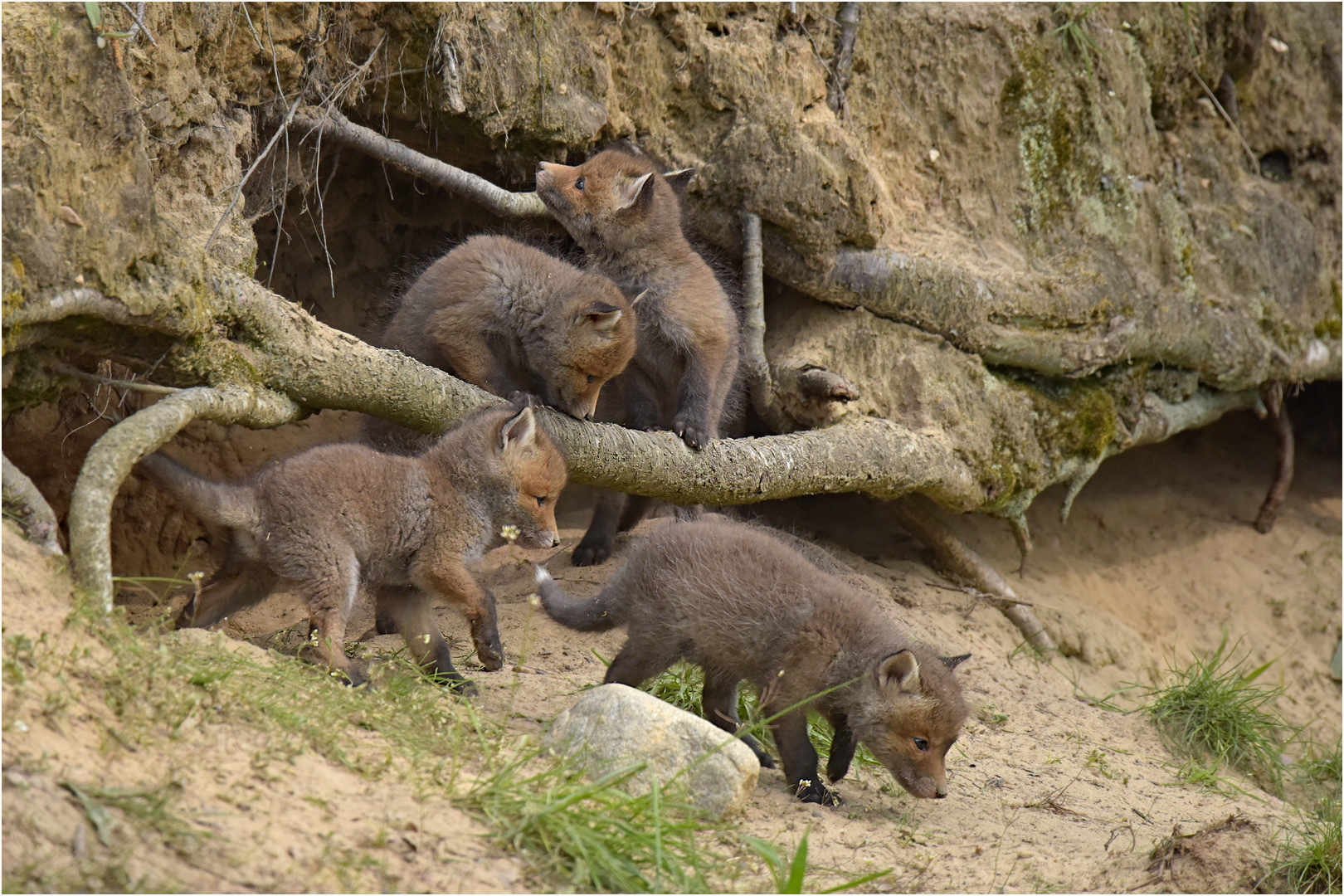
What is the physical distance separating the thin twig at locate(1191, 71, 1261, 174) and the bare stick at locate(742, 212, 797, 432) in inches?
157

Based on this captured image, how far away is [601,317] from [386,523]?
65.6 inches

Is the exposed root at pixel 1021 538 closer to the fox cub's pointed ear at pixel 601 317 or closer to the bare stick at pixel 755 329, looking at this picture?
the bare stick at pixel 755 329

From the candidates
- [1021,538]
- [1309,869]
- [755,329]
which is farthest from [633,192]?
[1309,869]

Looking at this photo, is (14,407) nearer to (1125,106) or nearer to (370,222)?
(370,222)

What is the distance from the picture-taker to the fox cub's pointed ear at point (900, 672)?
4.25m

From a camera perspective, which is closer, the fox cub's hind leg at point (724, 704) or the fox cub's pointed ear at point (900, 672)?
the fox cub's pointed ear at point (900, 672)

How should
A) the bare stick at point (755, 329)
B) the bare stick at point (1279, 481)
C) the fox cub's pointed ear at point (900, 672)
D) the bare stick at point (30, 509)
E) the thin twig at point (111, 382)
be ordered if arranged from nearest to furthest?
the bare stick at point (30, 509) < the thin twig at point (111, 382) < the fox cub's pointed ear at point (900, 672) < the bare stick at point (755, 329) < the bare stick at point (1279, 481)

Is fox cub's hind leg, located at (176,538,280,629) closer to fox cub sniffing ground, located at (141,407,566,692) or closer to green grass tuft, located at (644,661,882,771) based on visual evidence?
fox cub sniffing ground, located at (141,407,566,692)

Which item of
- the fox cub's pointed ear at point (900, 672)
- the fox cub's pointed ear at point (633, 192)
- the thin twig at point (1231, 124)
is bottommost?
the fox cub's pointed ear at point (900, 672)

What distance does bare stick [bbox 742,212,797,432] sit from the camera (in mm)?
6859

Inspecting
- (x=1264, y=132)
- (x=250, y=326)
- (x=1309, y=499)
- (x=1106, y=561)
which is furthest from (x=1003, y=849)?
(x=1309, y=499)

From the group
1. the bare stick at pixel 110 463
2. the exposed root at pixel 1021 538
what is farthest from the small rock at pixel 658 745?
the exposed root at pixel 1021 538

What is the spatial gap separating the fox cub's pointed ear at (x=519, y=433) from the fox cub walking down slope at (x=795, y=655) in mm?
778

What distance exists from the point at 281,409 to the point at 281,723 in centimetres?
166
